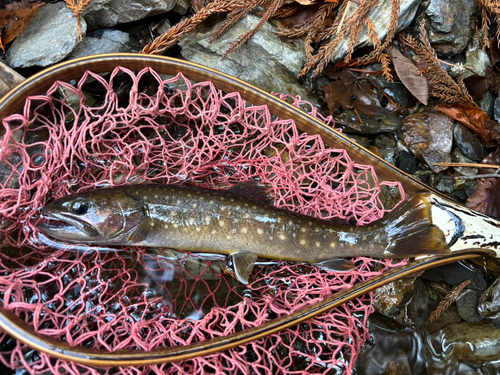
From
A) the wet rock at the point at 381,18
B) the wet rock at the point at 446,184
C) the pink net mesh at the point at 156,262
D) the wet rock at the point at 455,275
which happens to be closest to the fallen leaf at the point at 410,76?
→ the wet rock at the point at 381,18

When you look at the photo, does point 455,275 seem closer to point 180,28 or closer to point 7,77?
point 180,28

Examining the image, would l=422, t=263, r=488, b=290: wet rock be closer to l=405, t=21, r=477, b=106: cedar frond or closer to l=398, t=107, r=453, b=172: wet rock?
l=398, t=107, r=453, b=172: wet rock

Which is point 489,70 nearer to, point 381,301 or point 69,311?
point 381,301

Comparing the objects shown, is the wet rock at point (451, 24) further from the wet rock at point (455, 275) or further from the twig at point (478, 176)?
the wet rock at point (455, 275)

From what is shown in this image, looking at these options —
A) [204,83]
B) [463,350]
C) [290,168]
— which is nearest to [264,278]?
[290,168]

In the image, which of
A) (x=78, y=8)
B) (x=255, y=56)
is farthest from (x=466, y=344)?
(x=78, y=8)
